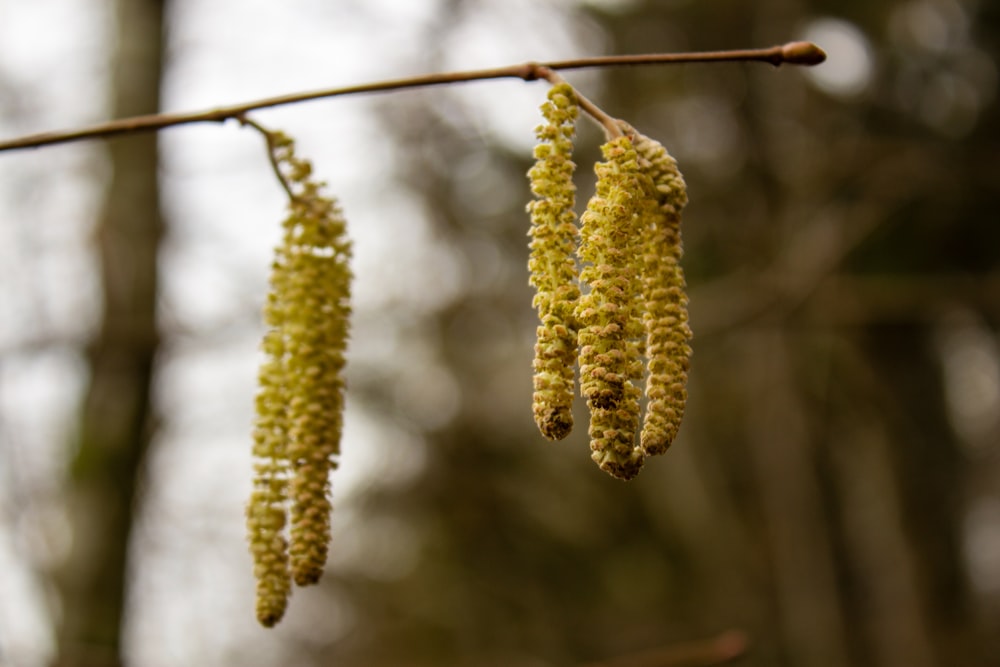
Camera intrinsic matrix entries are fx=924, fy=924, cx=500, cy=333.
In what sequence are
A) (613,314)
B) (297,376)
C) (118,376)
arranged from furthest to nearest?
(118,376) < (297,376) < (613,314)

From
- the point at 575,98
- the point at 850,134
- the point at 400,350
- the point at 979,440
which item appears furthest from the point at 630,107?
the point at 575,98

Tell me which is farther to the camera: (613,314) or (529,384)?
(529,384)

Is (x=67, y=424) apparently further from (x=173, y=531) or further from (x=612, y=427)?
(x=612, y=427)

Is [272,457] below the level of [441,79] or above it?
below

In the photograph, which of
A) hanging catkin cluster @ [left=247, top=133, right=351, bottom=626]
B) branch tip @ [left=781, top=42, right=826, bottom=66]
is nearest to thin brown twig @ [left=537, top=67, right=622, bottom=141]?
branch tip @ [left=781, top=42, right=826, bottom=66]

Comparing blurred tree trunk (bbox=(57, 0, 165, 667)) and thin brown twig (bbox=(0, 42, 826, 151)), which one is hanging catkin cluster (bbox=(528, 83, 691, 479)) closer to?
thin brown twig (bbox=(0, 42, 826, 151))

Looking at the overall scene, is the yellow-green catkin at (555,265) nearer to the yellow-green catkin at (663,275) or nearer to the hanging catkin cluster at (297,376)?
the yellow-green catkin at (663,275)

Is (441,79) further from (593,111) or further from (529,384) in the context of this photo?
(529,384)

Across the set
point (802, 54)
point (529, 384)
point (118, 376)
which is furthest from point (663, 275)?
point (529, 384)
